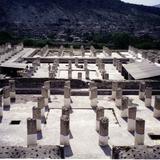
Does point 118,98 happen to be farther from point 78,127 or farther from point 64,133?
point 64,133

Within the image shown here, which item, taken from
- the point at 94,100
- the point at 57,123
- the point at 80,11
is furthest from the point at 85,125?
the point at 80,11

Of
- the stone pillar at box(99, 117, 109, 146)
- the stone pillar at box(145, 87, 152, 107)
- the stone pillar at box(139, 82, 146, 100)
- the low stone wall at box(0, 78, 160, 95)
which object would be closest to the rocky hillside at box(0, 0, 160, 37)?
the low stone wall at box(0, 78, 160, 95)

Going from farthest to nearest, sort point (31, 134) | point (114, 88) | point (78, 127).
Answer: point (114, 88)
point (78, 127)
point (31, 134)

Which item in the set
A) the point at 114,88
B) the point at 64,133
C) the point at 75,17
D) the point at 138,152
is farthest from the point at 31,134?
the point at 75,17

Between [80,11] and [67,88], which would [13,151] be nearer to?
[67,88]

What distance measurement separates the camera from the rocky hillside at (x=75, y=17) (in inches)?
4331

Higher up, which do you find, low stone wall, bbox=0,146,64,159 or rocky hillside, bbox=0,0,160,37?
rocky hillside, bbox=0,0,160,37

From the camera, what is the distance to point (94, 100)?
20047 mm

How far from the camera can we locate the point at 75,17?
126812 millimetres

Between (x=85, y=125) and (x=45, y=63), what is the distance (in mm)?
20218

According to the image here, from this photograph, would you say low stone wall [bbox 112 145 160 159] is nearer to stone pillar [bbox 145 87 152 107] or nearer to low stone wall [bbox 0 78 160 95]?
stone pillar [bbox 145 87 152 107]

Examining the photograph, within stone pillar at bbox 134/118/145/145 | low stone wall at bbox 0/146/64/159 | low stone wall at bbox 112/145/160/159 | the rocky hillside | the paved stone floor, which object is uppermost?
the rocky hillside

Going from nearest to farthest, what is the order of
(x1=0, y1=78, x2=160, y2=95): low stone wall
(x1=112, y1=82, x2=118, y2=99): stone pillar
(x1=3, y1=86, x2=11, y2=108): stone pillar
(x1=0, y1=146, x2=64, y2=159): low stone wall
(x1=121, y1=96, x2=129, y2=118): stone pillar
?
(x1=0, y1=146, x2=64, y2=159): low stone wall
(x1=121, y1=96, x2=129, y2=118): stone pillar
(x1=3, y1=86, x2=11, y2=108): stone pillar
(x1=112, y1=82, x2=118, y2=99): stone pillar
(x1=0, y1=78, x2=160, y2=95): low stone wall

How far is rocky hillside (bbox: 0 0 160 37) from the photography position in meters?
110
